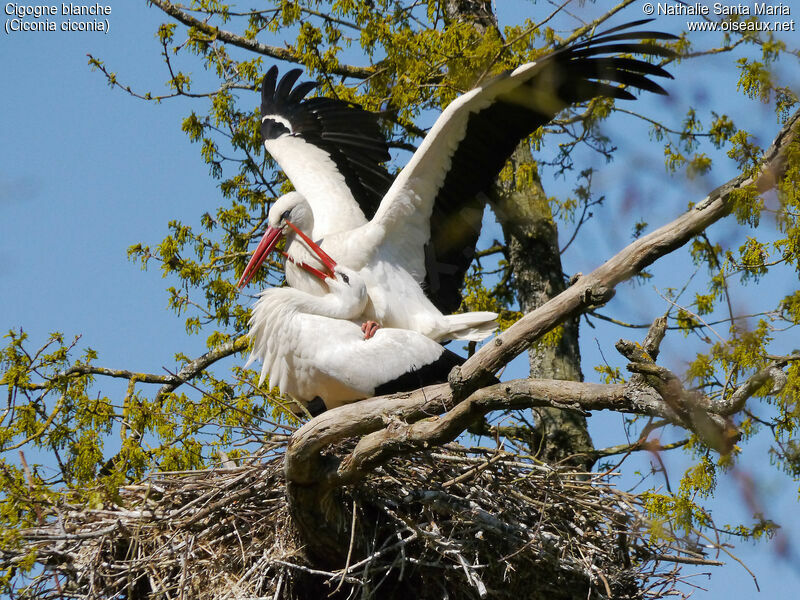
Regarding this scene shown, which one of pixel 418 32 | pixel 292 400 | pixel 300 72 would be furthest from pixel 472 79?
pixel 292 400

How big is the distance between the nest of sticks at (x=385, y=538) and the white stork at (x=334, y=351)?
81cm

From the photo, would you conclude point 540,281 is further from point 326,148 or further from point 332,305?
point 332,305

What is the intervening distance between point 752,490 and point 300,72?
7512 mm

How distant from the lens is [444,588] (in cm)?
529

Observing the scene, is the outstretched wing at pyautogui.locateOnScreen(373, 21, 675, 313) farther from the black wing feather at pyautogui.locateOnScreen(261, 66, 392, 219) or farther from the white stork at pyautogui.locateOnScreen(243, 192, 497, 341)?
the black wing feather at pyautogui.locateOnScreen(261, 66, 392, 219)

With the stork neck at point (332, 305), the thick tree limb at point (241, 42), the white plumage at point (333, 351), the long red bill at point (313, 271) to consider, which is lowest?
the white plumage at point (333, 351)

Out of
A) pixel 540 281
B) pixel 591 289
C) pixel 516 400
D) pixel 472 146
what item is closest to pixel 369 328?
pixel 472 146

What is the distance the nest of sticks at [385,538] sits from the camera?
5293 millimetres

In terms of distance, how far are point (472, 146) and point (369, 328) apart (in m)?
1.46

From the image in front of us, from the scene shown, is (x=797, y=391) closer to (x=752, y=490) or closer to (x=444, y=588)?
(x=444, y=588)

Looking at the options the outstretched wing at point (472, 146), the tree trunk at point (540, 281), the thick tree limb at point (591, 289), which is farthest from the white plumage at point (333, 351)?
the thick tree limb at point (591, 289)

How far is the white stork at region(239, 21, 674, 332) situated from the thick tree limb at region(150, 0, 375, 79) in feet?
2.92

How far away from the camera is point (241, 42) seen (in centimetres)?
941

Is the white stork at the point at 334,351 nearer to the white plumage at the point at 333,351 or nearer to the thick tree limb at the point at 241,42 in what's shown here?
the white plumage at the point at 333,351
